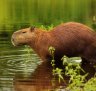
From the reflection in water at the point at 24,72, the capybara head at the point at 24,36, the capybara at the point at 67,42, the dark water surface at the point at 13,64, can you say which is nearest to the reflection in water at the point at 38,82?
the reflection in water at the point at 24,72

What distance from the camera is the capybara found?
53.3 ft

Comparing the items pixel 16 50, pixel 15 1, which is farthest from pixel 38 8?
pixel 16 50

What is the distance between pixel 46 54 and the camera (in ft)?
53.8

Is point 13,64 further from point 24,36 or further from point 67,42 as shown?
point 67,42

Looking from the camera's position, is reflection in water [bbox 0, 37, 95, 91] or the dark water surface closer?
reflection in water [bbox 0, 37, 95, 91]

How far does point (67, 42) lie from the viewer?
53.5 feet

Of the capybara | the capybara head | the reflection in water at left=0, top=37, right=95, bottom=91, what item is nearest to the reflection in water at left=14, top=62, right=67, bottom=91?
the reflection in water at left=0, top=37, right=95, bottom=91

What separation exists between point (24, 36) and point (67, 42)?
1.31m

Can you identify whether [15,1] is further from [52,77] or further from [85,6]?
[52,77]

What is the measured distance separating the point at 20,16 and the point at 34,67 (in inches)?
925

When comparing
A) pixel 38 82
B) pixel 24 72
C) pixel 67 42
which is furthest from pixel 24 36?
→ pixel 38 82

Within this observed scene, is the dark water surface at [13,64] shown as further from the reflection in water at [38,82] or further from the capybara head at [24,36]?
the capybara head at [24,36]

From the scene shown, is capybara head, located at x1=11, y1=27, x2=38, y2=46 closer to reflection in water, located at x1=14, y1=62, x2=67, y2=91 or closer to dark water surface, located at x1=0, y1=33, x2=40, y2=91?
dark water surface, located at x1=0, y1=33, x2=40, y2=91

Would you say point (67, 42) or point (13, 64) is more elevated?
point (67, 42)
